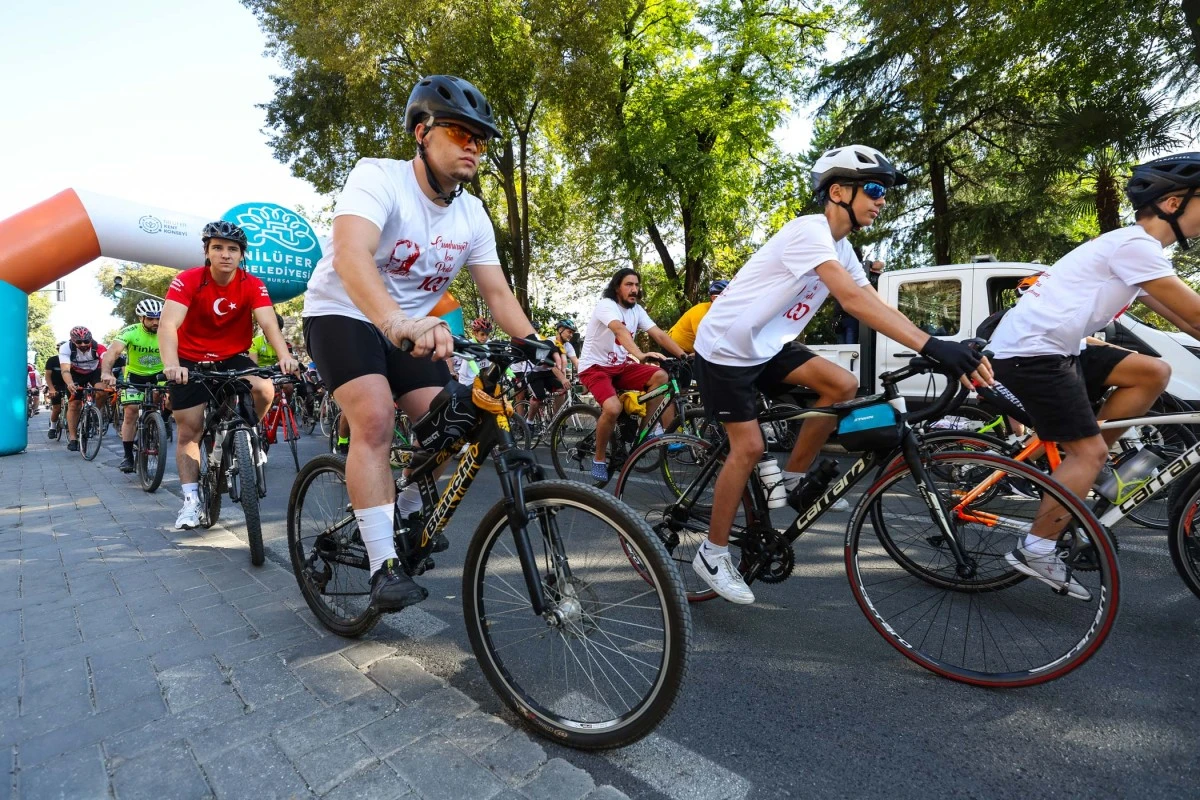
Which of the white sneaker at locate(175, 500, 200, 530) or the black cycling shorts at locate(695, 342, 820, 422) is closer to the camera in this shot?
the black cycling shorts at locate(695, 342, 820, 422)

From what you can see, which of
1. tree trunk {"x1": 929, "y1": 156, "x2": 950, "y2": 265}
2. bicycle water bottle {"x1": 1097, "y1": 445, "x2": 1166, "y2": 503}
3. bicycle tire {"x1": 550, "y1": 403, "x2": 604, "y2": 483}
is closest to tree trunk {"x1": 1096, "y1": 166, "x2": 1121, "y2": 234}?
tree trunk {"x1": 929, "y1": 156, "x2": 950, "y2": 265}

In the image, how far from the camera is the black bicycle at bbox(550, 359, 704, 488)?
5637 mm

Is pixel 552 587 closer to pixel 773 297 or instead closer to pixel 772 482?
pixel 772 482

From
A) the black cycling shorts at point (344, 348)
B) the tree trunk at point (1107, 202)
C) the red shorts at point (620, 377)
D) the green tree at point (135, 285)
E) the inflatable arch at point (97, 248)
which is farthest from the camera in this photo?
the green tree at point (135, 285)

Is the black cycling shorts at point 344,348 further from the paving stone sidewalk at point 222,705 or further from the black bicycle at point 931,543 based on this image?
the black bicycle at point 931,543

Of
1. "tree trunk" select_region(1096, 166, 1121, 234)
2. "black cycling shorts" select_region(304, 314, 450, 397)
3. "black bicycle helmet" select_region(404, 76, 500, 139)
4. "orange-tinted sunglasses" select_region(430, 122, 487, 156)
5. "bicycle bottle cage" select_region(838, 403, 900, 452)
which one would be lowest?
"bicycle bottle cage" select_region(838, 403, 900, 452)

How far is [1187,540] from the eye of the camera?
9.98 feet

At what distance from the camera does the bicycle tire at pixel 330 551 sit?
9.41 ft

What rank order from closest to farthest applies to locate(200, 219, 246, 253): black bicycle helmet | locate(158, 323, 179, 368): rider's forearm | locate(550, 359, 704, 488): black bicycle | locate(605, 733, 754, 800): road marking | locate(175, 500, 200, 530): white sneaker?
1. locate(605, 733, 754, 800): road marking
2. locate(158, 323, 179, 368): rider's forearm
3. locate(200, 219, 246, 253): black bicycle helmet
4. locate(175, 500, 200, 530): white sneaker
5. locate(550, 359, 704, 488): black bicycle

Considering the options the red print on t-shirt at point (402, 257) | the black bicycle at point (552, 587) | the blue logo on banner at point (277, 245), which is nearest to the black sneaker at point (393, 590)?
the black bicycle at point (552, 587)

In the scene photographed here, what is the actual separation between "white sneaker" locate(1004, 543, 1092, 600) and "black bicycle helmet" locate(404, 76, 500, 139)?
2.56 metres

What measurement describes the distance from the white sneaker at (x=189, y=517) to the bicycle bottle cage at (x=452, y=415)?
3.19 m

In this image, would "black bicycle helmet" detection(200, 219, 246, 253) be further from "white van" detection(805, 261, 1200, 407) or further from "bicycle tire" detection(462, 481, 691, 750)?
"white van" detection(805, 261, 1200, 407)

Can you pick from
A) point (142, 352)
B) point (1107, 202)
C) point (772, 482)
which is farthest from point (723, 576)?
point (1107, 202)
